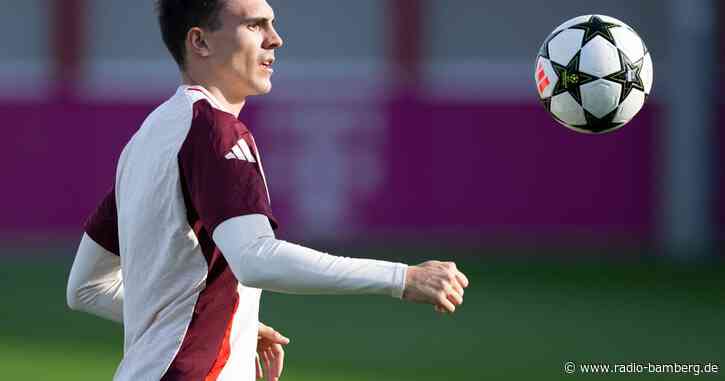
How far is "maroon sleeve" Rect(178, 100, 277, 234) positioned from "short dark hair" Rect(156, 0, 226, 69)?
1.37 ft

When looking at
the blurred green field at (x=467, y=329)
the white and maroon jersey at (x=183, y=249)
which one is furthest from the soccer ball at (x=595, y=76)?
the blurred green field at (x=467, y=329)

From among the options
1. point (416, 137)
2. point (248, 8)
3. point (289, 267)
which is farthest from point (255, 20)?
point (416, 137)

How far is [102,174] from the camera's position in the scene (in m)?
15.5

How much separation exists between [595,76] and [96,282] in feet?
6.92

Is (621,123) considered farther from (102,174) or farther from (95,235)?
(102,174)

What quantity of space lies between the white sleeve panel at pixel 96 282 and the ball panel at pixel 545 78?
6.39 ft

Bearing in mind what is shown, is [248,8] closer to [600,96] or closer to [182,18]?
[182,18]

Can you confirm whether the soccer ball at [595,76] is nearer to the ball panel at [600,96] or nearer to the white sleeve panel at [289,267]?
the ball panel at [600,96]

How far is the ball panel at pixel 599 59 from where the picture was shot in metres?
5.06

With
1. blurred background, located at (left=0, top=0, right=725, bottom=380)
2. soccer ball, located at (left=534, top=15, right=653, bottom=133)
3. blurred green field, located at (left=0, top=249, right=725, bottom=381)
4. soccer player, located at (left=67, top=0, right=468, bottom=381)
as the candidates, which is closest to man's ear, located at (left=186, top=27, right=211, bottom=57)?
soccer player, located at (left=67, top=0, right=468, bottom=381)

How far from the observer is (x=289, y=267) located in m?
3.27

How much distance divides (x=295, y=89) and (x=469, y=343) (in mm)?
7898

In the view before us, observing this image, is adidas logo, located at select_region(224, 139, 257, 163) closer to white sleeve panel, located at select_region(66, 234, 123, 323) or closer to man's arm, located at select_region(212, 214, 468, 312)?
man's arm, located at select_region(212, 214, 468, 312)

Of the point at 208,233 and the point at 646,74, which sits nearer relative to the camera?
the point at 208,233
